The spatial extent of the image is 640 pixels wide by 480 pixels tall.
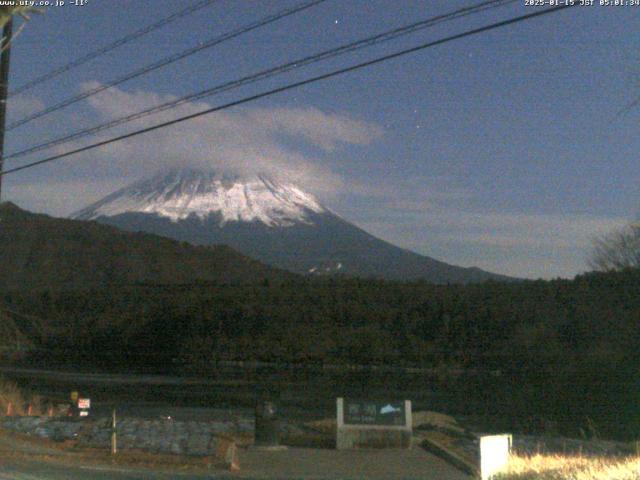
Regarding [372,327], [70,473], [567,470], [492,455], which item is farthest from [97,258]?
[567,470]

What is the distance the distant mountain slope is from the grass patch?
303 ft

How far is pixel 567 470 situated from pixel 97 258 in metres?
107

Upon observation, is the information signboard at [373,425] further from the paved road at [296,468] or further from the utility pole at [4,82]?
the utility pole at [4,82]

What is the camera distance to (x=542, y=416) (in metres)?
36.6

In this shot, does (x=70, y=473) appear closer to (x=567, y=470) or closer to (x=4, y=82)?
(x=567, y=470)

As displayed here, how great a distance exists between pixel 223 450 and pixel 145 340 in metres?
69.6

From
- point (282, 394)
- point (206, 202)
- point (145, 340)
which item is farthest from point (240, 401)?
point (206, 202)

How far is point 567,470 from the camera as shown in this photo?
11.9m

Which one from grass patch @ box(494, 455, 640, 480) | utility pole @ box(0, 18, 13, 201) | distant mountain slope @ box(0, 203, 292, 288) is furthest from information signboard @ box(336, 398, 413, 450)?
distant mountain slope @ box(0, 203, 292, 288)

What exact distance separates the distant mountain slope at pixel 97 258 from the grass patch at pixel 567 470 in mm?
92475

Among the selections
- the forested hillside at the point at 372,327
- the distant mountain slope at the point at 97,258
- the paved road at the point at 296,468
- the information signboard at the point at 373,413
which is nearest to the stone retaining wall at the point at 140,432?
the paved road at the point at 296,468

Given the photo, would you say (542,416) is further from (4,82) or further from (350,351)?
(350,351)

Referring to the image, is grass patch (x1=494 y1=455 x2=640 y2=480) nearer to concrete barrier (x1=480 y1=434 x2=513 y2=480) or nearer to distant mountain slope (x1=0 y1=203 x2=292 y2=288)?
concrete barrier (x1=480 y1=434 x2=513 y2=480)

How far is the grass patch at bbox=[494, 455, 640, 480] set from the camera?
429 inches
